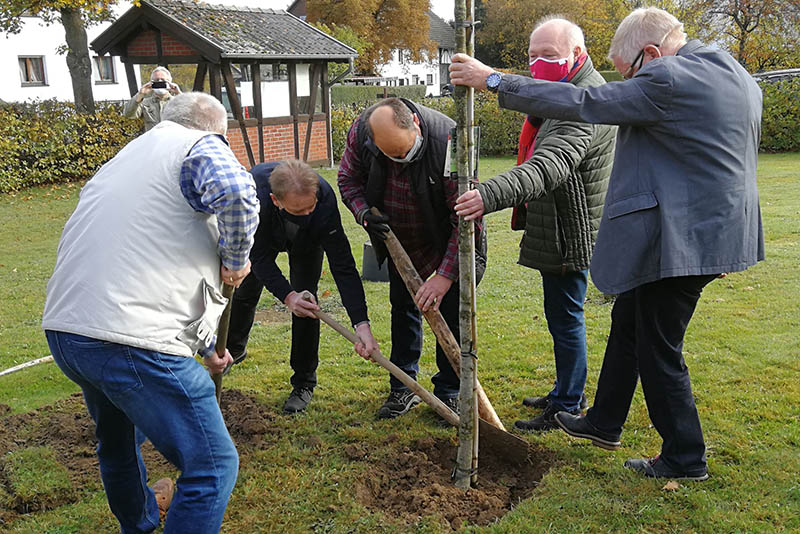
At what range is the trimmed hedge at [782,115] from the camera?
18.4 metres

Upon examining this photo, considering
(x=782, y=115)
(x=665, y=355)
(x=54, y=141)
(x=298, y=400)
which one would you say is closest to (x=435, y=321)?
(x=665, y=355)

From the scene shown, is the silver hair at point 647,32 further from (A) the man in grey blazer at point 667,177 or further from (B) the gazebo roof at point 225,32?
(B) the gazebo roof at point 225,32

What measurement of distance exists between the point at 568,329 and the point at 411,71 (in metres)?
57.5

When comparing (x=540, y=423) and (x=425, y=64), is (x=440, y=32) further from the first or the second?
(x=540, y=423)

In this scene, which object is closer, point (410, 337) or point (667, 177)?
point (667, 177)

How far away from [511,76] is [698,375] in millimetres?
2744

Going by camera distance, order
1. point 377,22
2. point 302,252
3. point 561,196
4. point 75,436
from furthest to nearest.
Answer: point 377,22 < point 302,252 < point 75,436 < point 561,196

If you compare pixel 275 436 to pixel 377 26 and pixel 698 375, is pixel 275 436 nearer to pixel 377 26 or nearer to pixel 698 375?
pixel 698 375

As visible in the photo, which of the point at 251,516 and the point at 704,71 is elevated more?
the point at 704,71

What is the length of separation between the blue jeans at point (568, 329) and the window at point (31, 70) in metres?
33.9

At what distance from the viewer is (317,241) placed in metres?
4.24

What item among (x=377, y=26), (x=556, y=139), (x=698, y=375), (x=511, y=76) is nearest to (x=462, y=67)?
(x=511, y=76)

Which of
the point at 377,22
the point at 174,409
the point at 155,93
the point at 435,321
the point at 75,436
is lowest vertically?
the point at 75,436

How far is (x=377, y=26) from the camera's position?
146 ft
